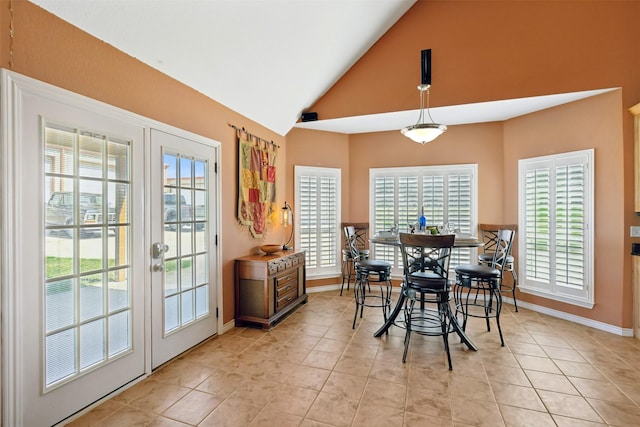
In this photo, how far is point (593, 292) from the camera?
3611 mm

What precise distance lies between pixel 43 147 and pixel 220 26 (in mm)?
1628

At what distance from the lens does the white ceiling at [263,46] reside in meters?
2.16

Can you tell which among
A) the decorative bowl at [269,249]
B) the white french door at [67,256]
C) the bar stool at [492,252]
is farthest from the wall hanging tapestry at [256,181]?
the bar stool at [492,252]

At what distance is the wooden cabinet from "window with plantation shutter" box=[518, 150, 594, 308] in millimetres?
3496

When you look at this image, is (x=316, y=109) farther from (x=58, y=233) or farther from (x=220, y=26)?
(x=58, y=233)

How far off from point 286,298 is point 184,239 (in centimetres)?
Answer: 156

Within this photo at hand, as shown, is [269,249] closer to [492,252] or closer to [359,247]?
[359,247]

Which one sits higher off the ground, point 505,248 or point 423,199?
point 423,199

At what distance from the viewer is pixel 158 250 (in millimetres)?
2625

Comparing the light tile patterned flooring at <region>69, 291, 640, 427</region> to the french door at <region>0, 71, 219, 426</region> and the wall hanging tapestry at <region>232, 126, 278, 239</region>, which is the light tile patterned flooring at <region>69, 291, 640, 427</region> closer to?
the french door at <region>0, 71, 219, 426</region>

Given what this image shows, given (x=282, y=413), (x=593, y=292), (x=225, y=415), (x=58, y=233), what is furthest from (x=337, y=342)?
(x=593, y=292)

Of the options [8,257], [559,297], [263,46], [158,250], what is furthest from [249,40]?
[559,297]

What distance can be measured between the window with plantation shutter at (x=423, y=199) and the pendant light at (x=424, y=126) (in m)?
1.03

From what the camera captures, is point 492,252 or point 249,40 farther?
point 492,252
